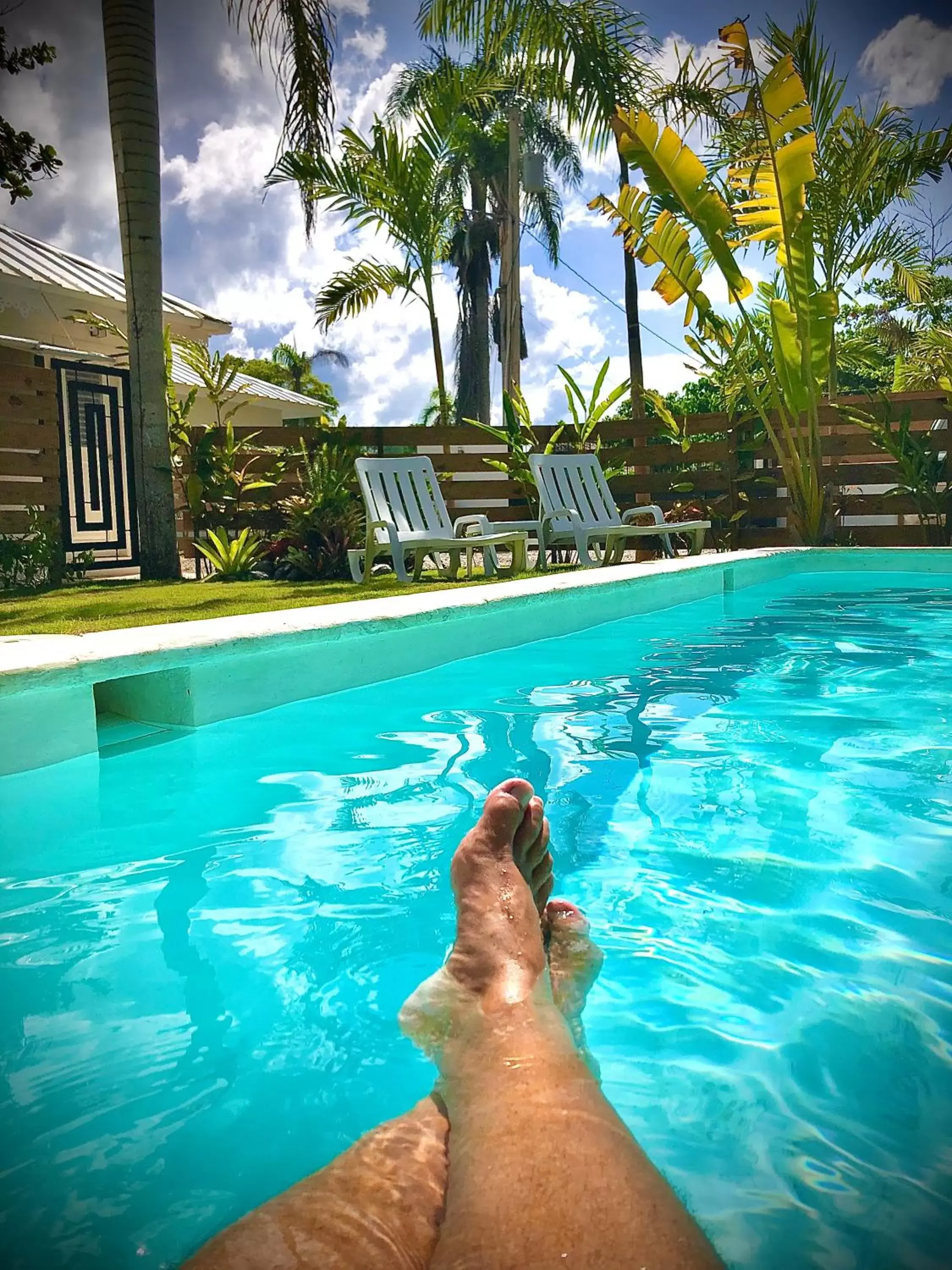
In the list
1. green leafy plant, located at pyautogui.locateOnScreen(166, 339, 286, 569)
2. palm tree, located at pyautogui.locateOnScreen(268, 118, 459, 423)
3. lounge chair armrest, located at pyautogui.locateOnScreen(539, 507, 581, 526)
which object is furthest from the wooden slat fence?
lounge chair armrest, located at pyautogui.locateOnScreen(539, 507, 581, 526)

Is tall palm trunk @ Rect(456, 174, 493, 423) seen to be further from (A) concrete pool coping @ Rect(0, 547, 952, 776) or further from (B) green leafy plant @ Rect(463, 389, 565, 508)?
(A) concrete pool coping @ Rect(0, 547, 952, 776)

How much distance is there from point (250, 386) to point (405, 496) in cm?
659

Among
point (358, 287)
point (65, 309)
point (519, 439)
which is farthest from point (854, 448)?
point (65, 309)

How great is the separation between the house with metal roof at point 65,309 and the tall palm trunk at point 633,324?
5.84 meters

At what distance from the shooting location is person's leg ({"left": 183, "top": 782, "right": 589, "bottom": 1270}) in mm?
952

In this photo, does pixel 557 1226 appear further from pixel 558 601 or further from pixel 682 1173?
pixel 558 601

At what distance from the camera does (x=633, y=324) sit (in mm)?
15758

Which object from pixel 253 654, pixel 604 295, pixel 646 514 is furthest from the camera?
pixel 604 295

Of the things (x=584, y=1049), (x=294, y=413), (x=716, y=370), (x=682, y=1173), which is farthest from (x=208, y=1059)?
(x=294, y=413)

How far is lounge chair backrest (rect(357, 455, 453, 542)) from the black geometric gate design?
134 inches

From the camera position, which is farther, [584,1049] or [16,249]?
[16,249]

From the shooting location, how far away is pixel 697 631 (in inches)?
247

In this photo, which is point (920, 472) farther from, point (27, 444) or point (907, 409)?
point (27, 444)

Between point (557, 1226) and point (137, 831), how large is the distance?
2.11 m
